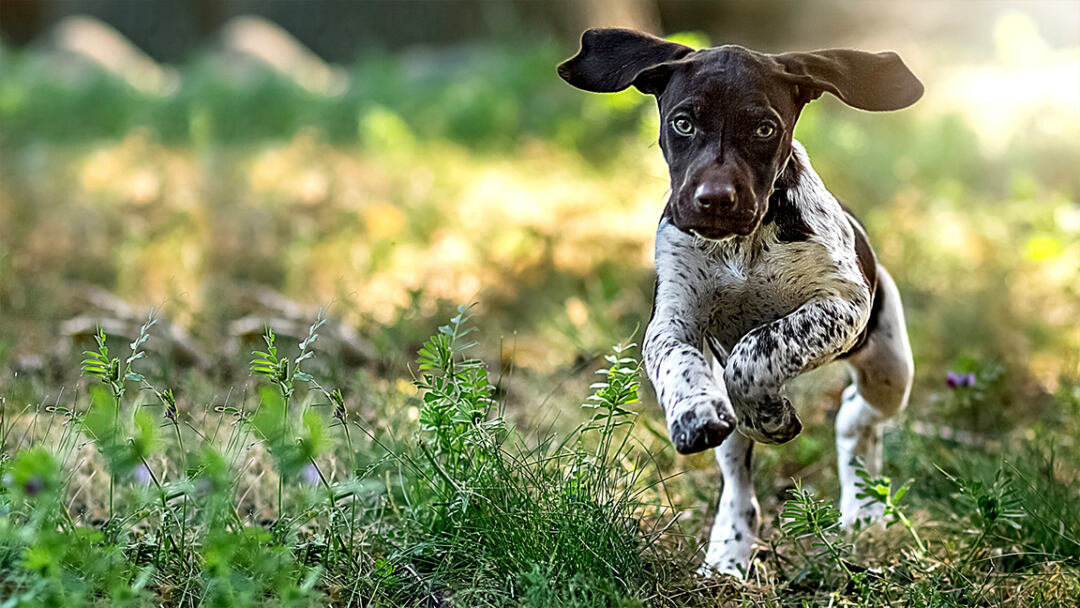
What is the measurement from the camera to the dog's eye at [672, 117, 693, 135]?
261 centimetres

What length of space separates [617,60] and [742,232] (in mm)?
608

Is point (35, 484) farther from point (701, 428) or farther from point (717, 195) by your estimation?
point (717, 195)

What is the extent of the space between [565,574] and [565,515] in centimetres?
17

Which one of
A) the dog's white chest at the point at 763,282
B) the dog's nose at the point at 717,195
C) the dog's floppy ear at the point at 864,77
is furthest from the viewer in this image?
the dog's white chest at the point at 763,282

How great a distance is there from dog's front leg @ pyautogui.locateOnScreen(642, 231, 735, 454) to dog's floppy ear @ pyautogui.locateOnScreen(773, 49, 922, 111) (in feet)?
1.88

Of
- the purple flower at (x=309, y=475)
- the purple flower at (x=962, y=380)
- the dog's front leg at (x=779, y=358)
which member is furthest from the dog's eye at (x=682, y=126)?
the purple flower at (x=962, y=380)

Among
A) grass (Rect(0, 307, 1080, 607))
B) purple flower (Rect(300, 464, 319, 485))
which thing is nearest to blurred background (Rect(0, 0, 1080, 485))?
purple flower (Rect(300, 464, 319, 485))

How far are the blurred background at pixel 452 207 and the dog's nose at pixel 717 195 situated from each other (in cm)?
149

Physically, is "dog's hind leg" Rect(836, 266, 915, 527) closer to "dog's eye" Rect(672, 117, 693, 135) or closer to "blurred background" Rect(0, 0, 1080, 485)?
"blurred background" Rect(0, 0, 1080, 485)

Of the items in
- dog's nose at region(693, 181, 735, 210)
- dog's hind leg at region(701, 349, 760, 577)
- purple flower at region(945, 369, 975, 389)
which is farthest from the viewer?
purple flower at region(945, 369, 975, 389)

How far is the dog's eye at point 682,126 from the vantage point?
2.61m

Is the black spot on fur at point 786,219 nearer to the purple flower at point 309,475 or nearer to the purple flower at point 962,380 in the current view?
the purple flower at point 962,380

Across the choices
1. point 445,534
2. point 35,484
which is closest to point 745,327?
point 445,534

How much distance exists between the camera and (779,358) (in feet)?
8.56
